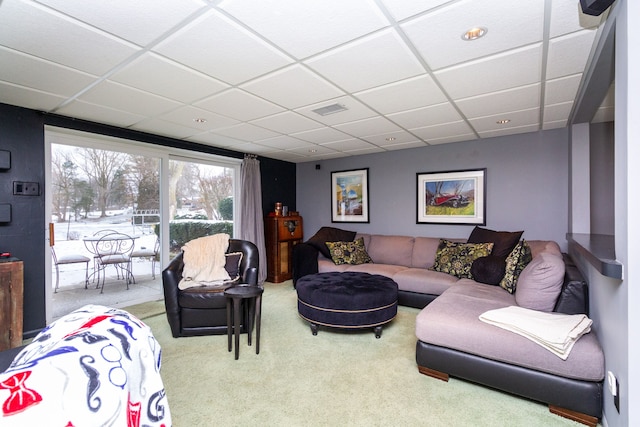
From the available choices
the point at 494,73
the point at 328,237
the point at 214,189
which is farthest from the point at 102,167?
the point at 494,73

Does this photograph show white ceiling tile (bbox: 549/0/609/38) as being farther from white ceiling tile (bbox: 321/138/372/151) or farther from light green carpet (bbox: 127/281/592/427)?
white ceiling tile (bbox: 321/138/372/151)

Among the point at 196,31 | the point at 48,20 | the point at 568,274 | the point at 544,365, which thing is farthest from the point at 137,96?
the point at 568,274

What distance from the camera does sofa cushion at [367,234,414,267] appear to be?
4597 millimetres

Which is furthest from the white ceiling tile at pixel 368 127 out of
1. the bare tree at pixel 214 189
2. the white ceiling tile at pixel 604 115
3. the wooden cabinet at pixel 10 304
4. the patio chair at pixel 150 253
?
the wooden cabinet at pixel 10 304

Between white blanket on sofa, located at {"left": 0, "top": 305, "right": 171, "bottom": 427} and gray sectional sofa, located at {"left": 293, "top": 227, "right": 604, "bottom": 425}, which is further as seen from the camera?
gray sectional sofa, located at {"left": 293, "top": 227, "right": 604, "bottom": 425}

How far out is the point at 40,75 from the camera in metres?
2.24

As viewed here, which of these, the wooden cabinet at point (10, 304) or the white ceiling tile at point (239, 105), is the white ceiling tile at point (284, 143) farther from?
the wooden cabinet at point (10, 304)

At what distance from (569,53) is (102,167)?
4598mm

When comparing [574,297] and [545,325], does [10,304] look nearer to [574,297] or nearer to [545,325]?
[545,325]

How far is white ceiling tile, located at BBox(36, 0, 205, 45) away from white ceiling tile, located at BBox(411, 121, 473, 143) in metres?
2.93

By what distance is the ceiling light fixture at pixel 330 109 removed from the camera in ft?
9.68

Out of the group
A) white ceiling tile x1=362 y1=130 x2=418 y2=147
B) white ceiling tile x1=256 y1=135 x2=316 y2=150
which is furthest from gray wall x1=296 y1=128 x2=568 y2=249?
white ceiling tile x1=256 y1=135 x2=316 y2=150

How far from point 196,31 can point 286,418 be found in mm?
2303
